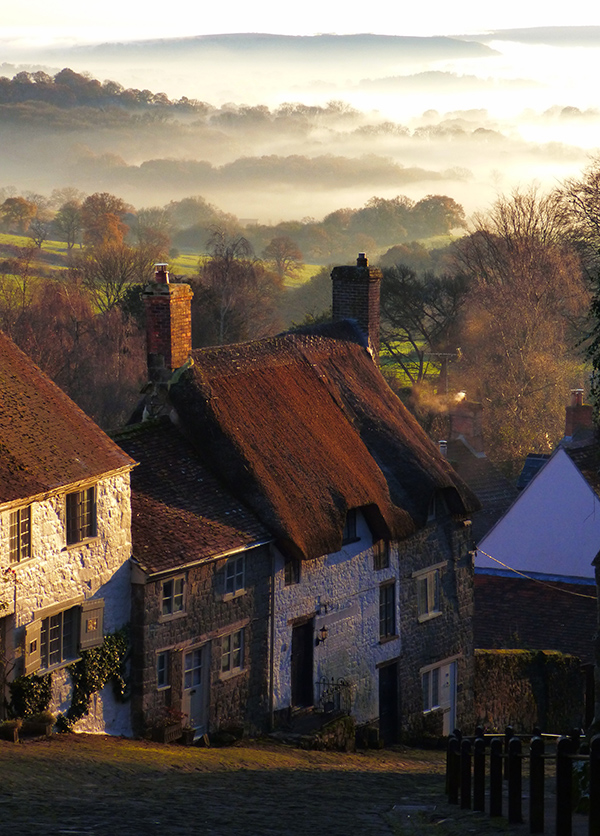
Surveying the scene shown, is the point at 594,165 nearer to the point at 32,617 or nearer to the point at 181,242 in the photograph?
the point at 181,242

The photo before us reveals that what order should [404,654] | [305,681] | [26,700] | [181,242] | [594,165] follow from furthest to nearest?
[181,242]
[594,165]
[404,654]
[305,681]
[26,700]

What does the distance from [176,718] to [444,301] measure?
57614 mm

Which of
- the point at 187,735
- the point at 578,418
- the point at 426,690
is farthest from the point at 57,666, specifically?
the point at 578,418

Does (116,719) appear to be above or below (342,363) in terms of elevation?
below

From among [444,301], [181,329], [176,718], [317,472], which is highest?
[444,301]

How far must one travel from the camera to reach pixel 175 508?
24516 millimetres

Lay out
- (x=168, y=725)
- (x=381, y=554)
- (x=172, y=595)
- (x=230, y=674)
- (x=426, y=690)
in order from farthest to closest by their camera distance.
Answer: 1. (x=426, y=690)
2. (x=381, y=554)
3. (x=230, y=674)
4. (x=172, y=595)
5. (x=168, y=725)

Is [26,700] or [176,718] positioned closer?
[26,700]

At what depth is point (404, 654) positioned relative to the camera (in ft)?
95.8

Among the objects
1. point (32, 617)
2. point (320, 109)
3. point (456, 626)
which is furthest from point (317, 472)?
point (320, 109)

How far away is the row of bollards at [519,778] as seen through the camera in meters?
12.9

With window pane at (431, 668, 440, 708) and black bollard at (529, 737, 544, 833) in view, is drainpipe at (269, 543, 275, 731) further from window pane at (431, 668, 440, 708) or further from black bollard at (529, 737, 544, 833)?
black bollard at (529, 737, 544, 833)

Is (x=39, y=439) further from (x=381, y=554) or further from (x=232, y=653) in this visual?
(x=381, y=554)

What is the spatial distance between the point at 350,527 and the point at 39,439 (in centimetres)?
823
